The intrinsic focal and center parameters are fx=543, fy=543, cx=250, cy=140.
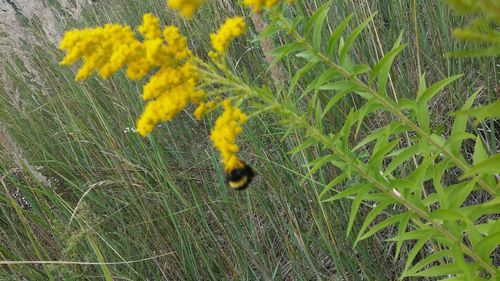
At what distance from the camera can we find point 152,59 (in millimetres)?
1131

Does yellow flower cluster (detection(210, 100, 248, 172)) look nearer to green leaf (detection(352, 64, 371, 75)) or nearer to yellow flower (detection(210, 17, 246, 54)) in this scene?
yellow flower (detection(210, 17, 246, 54))

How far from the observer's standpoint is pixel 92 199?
2.75 meters

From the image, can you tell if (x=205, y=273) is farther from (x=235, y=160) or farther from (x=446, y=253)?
(x=235, y=160)

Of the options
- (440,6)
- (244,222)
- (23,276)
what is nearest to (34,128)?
(23,276)

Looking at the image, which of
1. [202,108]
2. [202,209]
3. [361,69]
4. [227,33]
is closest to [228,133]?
[202,108]

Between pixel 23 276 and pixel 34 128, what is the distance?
3.51 ft

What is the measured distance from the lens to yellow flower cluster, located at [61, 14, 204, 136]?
1.14 metres

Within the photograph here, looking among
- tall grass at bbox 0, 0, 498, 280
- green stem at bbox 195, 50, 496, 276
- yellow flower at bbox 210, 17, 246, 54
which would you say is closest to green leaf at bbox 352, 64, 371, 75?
green stem at bbox 195, 50, 496, 276

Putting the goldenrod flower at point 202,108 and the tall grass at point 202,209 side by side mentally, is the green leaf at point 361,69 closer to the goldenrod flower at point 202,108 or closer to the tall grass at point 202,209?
the goldenrod flower at point 202,108

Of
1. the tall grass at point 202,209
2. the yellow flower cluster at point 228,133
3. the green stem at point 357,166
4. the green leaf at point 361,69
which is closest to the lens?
the yellow flower cluster at point 228,133

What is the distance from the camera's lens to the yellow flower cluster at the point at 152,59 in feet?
3.74

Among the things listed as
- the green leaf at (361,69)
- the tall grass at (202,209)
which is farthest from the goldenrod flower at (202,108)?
the tall grass at (202,209)

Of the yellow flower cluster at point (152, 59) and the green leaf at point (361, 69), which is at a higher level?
the yellow flower cluster at point (152, 59)

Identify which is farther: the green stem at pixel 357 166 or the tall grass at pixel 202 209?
the tall grass at pixel 202 209
